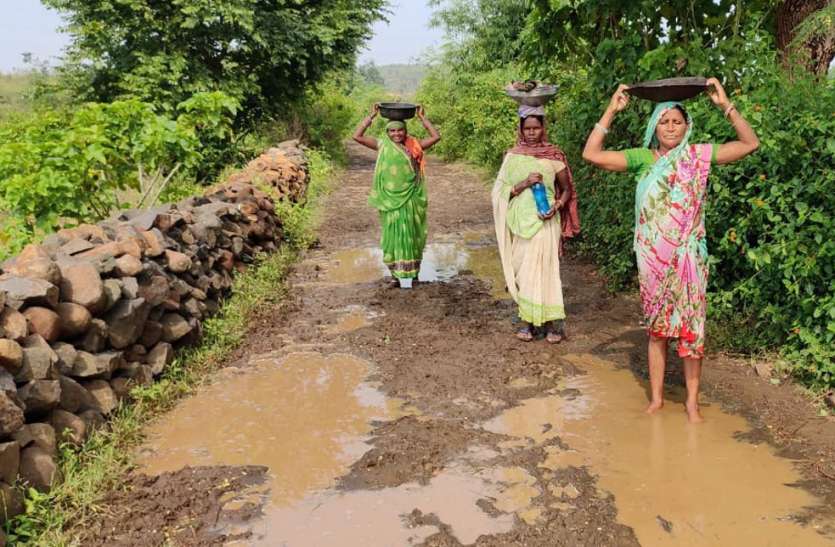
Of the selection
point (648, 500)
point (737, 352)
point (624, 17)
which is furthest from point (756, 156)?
point (624, 17)

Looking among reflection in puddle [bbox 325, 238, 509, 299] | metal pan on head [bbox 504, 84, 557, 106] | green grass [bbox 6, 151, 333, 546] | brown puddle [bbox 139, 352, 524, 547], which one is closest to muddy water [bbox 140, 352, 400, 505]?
brown puddle [bbox 139, 352, 524, 547]

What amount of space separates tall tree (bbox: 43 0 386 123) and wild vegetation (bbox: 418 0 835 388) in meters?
9.51

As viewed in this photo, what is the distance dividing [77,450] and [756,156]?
14.7ft

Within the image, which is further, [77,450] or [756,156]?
[756,156]

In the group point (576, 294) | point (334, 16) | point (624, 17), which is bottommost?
point (576, 294)

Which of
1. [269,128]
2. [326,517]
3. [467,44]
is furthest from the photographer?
[467,44]

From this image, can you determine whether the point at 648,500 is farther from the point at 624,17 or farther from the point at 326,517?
the point at 624,17

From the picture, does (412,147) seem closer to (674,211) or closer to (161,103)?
(674,211)

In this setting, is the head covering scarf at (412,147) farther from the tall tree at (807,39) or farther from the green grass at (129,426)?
the tall tree at (807,39)

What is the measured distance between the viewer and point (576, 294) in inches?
284

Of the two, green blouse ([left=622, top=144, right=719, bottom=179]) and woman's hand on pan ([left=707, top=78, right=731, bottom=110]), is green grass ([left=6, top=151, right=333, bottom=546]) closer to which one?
green blouse ([left=622, top=144, right=719, bottom=179])

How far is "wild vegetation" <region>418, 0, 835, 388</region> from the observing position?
4.52 m

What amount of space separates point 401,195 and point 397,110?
87 centimetres

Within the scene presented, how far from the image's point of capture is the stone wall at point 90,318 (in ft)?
11.7
